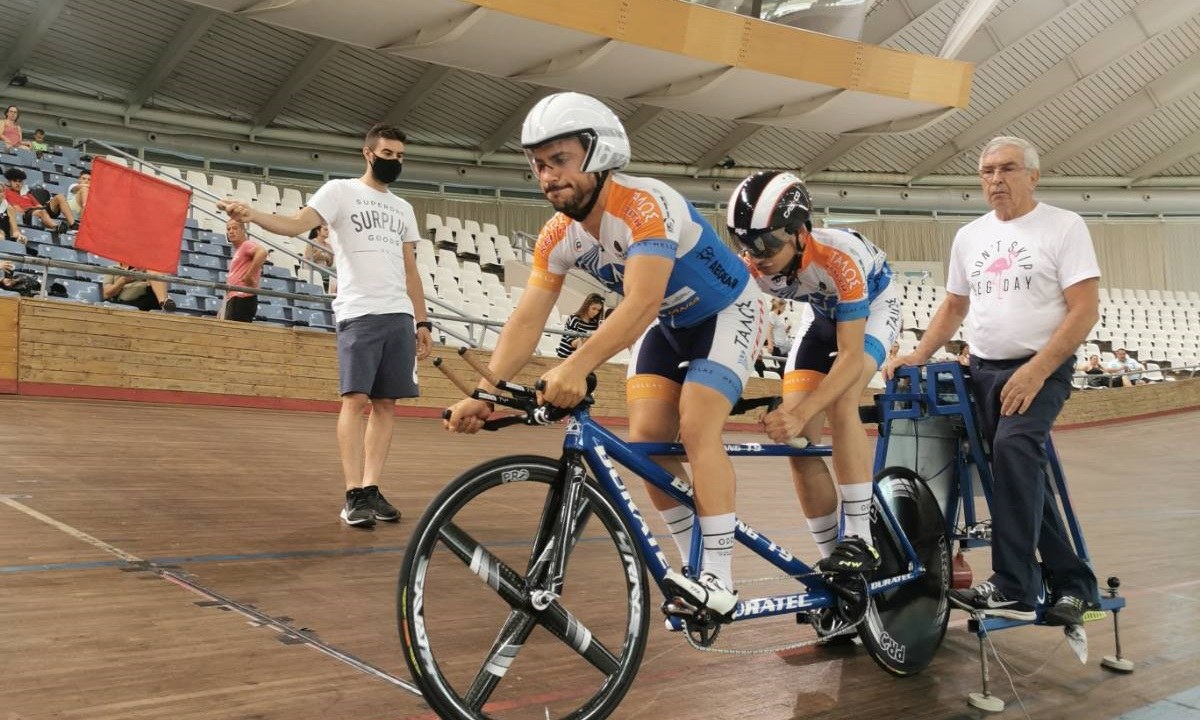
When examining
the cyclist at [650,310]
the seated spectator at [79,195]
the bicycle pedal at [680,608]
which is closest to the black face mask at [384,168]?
the cyclist at [650,310]

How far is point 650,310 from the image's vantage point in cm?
226

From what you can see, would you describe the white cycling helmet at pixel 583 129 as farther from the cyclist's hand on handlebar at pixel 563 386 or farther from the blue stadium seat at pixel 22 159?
the blue stadium seat at pixel 22 159

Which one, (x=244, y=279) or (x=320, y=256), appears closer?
Answer: (x=244, y=279)

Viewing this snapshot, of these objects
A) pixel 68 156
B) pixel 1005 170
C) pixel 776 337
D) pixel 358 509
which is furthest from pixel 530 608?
pixel 68 156

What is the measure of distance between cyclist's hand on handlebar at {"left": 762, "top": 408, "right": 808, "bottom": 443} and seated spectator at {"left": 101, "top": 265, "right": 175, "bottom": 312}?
6475 mm

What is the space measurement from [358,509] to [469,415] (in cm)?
207

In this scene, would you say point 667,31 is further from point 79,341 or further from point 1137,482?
point 79,341

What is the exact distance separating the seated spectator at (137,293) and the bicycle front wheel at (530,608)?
6181 mm

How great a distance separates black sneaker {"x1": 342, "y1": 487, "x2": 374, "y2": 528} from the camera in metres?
4.09

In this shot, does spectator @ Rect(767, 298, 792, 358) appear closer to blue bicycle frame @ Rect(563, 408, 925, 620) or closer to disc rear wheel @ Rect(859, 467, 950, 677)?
disc rear wheel @ Rect(859, 467, 950, 677)

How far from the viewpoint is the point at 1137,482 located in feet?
30.8

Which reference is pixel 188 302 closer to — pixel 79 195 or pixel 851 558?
pixel 79 195

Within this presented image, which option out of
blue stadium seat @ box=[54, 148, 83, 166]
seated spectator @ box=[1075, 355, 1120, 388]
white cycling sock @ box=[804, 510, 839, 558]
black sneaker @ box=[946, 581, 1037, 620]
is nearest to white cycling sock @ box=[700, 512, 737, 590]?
white cycling sock @ box=[804, 510, 839, 558]

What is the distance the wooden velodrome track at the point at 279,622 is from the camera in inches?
88.3
